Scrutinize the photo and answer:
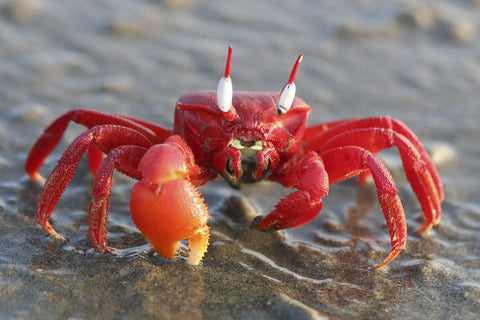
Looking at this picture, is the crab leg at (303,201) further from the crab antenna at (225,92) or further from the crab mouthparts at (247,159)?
the crab antenna at (225,92)

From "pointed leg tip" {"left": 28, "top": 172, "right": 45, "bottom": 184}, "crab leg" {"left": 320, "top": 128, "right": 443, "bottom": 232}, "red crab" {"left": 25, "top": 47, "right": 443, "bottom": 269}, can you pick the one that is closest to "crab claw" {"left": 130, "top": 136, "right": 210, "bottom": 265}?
"red crab" {"left": 25, "top": 47, "right": 443, "bottom": 269}

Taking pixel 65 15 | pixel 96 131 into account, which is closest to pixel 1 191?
pixel 96 131

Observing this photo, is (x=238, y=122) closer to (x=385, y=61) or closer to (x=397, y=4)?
(x=385, y=61)

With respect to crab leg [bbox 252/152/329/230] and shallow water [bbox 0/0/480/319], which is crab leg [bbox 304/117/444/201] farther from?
crab leg [bbox 252/152/329/230]

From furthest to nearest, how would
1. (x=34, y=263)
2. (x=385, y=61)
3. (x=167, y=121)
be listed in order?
(x=385, y=61) < (x=167, y=121) < (x=34, y=263)

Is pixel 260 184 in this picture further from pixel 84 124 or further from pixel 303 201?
pixel 84 124
